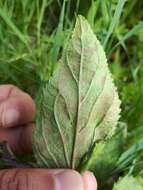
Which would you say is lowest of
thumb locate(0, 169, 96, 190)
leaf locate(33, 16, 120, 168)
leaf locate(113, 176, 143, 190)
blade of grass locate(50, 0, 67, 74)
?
leaf locate(113, 176, 143, 190)

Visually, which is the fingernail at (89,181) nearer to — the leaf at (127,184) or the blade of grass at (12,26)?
the leaf at (127,184)

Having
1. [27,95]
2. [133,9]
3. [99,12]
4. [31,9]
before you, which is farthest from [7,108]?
[133,9]

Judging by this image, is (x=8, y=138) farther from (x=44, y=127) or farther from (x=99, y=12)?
(x=99, y=12)

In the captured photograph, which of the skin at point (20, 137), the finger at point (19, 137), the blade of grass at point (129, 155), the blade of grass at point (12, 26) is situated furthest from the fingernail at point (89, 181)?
the blade of grass at point (12, 26)

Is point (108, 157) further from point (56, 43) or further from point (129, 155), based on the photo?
point (56, 43)

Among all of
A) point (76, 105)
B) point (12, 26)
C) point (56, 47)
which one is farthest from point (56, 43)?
point (76, 105)

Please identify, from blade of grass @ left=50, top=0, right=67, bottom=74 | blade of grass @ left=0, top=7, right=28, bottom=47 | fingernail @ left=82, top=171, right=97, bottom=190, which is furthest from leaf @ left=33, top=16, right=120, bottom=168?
blade of grass @ left=0, top=7, right=28, bottom=47

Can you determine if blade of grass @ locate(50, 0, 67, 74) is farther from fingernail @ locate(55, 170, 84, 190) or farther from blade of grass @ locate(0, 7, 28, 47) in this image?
fingernail @ locate(55, 170, 84, 190)
